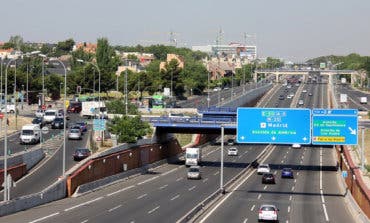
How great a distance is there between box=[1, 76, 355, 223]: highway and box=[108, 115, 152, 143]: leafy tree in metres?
4.74

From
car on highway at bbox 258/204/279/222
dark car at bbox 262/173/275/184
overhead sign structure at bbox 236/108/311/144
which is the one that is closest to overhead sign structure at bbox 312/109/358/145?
overhead sign structure at bbox 236/108/311/144

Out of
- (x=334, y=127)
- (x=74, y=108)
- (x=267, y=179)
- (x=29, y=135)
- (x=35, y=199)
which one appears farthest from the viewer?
(x=74, y=108)

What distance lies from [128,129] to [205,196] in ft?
68.3

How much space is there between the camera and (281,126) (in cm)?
6388

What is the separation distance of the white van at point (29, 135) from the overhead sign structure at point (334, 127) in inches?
1288

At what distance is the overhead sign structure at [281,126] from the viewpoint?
63791 mm

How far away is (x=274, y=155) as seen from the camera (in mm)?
111250

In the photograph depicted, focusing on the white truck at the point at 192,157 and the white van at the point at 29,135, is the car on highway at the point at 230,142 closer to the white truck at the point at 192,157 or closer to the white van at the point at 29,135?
the white truck at the point at 192,157

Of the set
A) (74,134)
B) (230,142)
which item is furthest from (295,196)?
(230,142)

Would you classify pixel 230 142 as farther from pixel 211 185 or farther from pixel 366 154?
pixel 211 185

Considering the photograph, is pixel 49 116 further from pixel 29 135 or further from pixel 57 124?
pixel 29 135

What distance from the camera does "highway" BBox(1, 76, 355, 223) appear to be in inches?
1919

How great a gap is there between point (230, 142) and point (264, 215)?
259 ft

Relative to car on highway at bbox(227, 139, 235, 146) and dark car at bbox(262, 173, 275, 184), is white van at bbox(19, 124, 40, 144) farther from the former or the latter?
car on highway at bbox(227, 139, 235, 146)
